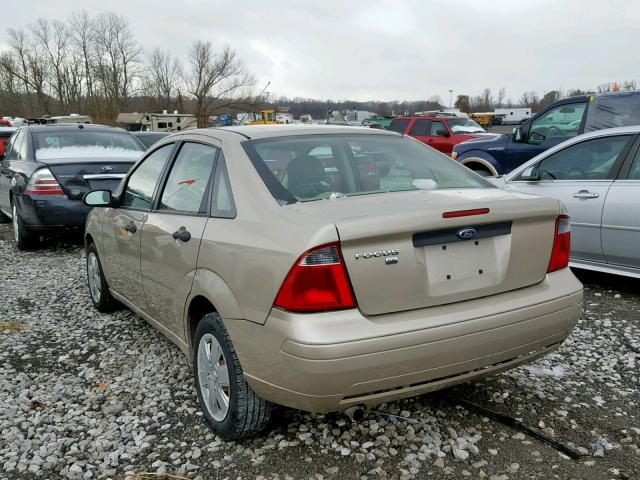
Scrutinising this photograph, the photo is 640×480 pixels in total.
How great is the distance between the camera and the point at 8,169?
8.62 metres

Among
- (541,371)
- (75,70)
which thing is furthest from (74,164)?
(75,70)

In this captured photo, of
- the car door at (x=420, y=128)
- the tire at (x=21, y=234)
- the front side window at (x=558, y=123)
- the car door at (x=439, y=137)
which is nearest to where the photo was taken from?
the tire at (x=21, y=234)

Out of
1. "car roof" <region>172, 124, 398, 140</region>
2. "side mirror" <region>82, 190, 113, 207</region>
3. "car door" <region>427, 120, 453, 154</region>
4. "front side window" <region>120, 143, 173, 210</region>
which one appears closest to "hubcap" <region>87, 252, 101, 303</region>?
"side mirror" <region>82, 190, 113, 207</region>

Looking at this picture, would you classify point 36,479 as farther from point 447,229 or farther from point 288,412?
Answer: point 447,229

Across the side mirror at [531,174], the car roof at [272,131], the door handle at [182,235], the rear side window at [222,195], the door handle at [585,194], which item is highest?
the car roof at [272,131]

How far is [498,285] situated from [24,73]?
8265 centimetres

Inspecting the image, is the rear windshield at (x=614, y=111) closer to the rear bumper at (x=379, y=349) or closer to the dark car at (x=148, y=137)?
the rear bumper at (x=379, y=349)

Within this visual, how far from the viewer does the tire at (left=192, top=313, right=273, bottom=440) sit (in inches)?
108

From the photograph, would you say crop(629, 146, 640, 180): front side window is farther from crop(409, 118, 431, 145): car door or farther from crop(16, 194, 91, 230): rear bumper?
crop(409, 118, 431, 145): car door

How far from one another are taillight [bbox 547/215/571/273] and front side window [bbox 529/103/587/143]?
602 cm

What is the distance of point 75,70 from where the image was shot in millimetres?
73812

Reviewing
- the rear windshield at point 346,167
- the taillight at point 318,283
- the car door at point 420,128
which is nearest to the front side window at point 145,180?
the rear windshield at point 346,167

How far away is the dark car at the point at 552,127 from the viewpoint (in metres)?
7.98

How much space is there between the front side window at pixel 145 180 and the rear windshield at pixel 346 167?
0.99 metres
